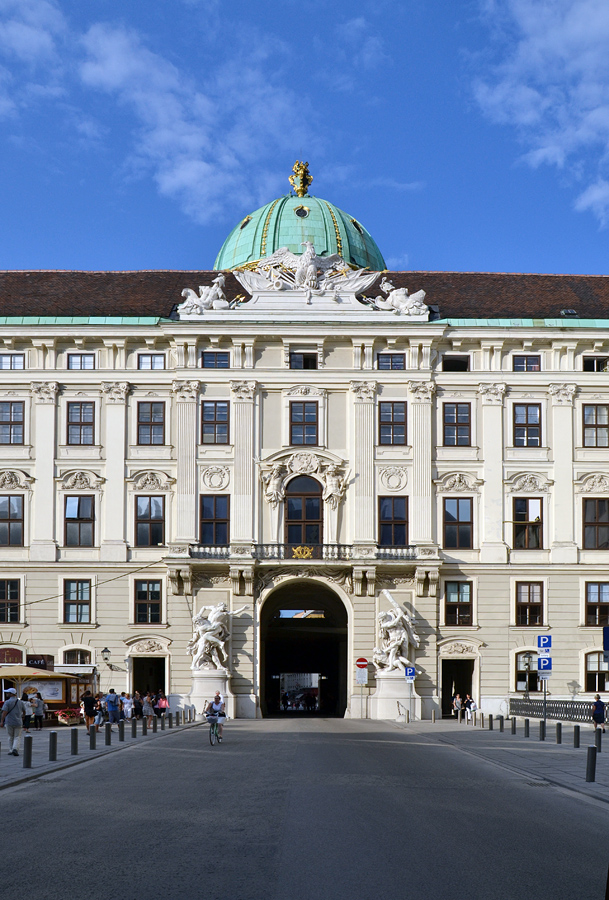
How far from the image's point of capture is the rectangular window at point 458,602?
5594cm

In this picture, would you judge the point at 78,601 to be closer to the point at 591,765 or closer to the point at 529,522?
the point at 529,522

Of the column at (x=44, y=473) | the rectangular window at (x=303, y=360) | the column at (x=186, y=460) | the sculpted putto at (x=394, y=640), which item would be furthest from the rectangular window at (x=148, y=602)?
the rectangular window at (x=303, y=360)

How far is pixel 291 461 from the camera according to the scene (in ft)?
185

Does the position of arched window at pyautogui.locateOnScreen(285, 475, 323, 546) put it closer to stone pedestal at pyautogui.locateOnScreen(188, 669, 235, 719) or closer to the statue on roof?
stone pedestal at pyautogui.locateOnScreen(188, 669, 235, 719)

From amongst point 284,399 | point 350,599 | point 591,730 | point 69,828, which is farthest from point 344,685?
point 69,828

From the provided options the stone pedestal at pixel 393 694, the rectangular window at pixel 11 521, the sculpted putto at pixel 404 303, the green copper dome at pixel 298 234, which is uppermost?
the green copper dome at pixel 298 234

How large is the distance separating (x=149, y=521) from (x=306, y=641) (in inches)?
717

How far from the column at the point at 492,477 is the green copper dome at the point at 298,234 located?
689 inches

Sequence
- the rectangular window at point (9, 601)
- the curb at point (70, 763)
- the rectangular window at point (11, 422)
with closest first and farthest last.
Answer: the curb at point (70, 763) → the rectangular window at point (9, 601) → the rectangular window at point (11, 422)

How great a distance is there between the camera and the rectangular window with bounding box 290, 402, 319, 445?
186ft

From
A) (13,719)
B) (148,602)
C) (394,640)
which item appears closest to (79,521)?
(148,602)

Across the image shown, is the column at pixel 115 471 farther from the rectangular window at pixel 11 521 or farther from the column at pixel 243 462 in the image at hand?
the column at pixel 243 462

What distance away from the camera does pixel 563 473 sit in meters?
56.7

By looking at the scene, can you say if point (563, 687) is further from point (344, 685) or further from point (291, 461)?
point (291, 461)
